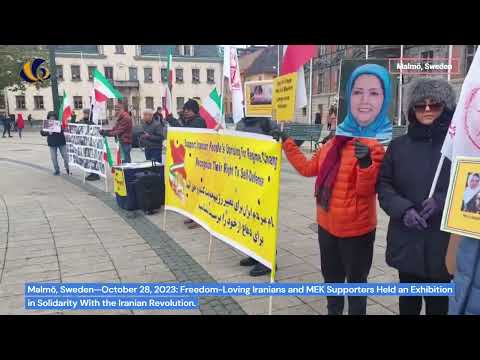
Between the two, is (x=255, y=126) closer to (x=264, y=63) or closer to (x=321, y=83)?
(x=321, y=83)

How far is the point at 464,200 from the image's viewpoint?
6.26ft

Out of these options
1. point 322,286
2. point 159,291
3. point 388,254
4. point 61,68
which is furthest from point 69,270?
point 61,68

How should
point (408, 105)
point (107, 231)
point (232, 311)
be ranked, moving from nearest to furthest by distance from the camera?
1. point (408, 105)
2. point (232, 311)
3. point (107, 231)

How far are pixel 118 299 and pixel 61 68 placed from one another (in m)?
55.1

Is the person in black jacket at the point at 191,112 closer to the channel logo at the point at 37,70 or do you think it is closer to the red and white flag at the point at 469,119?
the red and white flag at the point at 469,119

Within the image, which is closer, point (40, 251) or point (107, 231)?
point (40, 251)

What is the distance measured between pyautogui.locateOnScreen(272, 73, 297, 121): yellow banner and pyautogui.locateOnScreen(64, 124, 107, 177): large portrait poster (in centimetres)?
621

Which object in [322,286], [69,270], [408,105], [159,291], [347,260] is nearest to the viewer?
[408,105]

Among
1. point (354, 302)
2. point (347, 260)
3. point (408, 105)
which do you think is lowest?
point (354, 302)

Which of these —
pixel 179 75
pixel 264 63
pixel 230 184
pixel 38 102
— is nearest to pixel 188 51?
pixel 179 75

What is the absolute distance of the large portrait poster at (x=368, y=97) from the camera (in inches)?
92.7

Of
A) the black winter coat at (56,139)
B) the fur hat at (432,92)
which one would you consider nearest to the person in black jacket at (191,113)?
the fur hat at (432,92)

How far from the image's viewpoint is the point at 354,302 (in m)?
2.78

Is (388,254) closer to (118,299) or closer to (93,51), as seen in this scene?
(118,299)
